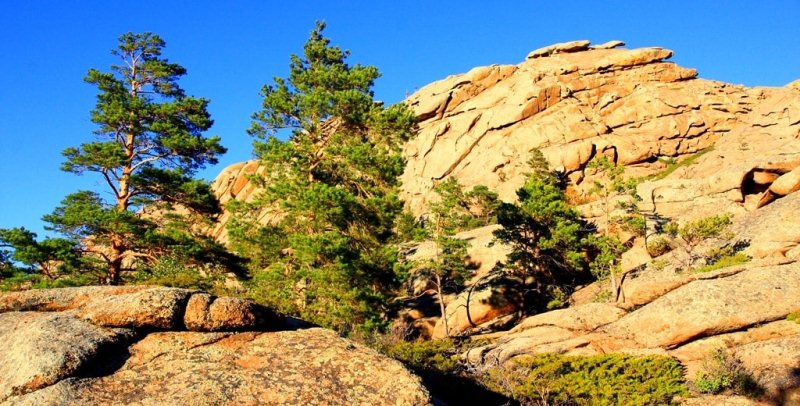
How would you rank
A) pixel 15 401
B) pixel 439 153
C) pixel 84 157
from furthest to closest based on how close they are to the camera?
pixel 439 153 → pixel 84 157 → pixel 15 401

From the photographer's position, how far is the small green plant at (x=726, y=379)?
1321cm

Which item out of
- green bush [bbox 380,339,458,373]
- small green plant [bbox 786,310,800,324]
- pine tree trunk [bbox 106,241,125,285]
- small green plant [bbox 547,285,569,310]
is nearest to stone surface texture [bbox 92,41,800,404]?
small green plant [bbox 786,310,800,324]

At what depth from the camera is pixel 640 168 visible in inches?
2141

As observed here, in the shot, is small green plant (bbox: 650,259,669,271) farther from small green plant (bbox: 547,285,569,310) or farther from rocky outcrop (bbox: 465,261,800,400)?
rocky outcrop (bbox: 465,261,800,400)

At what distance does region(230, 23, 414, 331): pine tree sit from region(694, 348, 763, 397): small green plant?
34.5ft

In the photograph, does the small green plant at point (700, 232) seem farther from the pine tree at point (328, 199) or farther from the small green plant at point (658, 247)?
the pine tree at point (328, 199)

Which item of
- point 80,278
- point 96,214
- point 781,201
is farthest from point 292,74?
point 781,201

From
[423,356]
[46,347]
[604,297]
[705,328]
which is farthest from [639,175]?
[46,347]

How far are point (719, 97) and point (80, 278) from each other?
62739 millimetres

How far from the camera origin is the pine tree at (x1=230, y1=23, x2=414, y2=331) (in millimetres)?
19541

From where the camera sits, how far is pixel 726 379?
13.5 m

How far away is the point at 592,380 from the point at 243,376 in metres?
9.87

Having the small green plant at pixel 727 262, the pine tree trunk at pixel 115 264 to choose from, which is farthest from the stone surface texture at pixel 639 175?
the pine tree trunk at pixel 115 264

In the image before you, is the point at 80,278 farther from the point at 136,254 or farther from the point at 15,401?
the point at 15,401
